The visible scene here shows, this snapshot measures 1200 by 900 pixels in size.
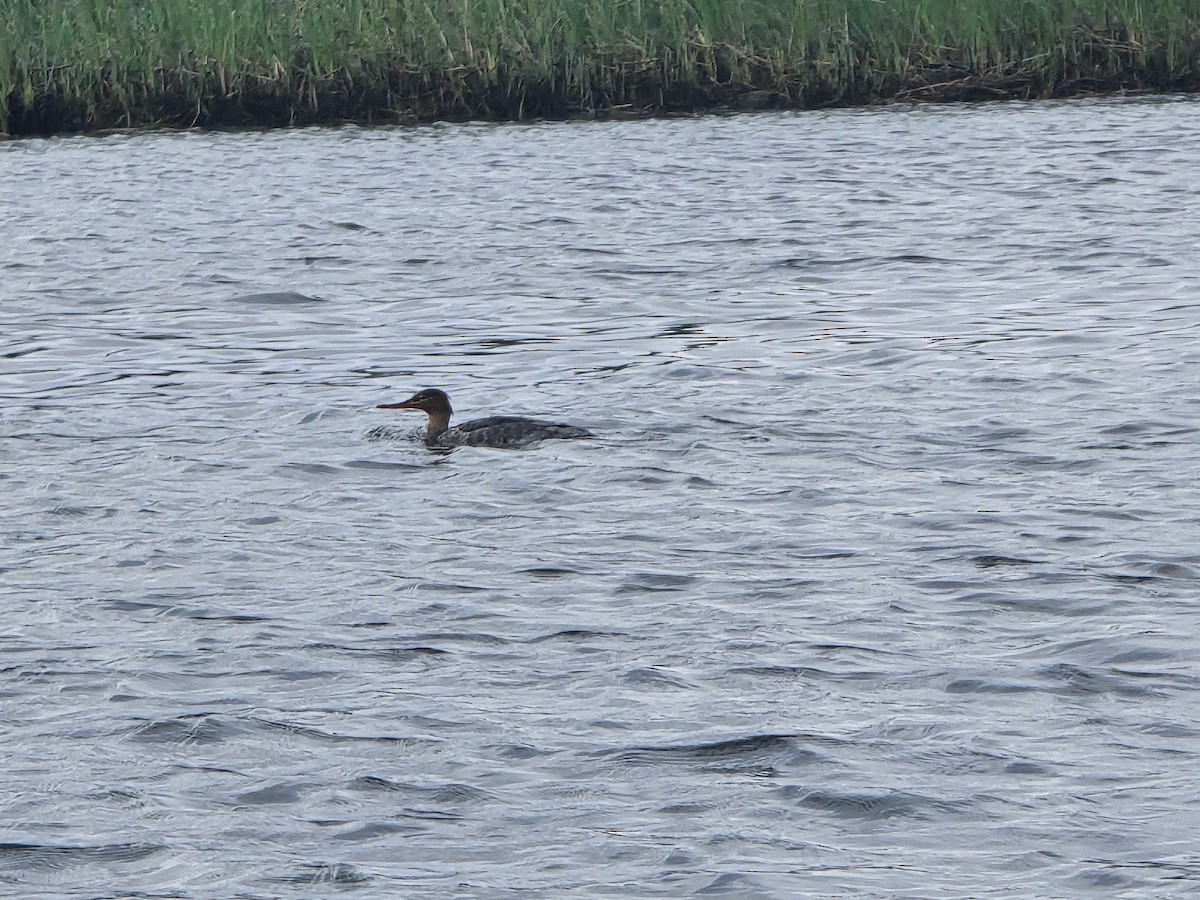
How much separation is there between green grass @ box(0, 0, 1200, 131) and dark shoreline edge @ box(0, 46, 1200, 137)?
0.08 ft

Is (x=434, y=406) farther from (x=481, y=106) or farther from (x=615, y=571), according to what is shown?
(x=481, y=106)

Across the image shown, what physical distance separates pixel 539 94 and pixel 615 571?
18.2m

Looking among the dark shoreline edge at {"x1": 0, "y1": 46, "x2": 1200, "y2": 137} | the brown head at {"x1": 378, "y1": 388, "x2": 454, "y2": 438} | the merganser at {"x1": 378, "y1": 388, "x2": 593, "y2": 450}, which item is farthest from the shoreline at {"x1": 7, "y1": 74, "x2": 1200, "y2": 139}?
the merganser at {"x1": 378, "y1": 388, "x2": 593, "y2": 450}

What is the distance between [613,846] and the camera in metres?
5.02

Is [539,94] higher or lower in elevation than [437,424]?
higher

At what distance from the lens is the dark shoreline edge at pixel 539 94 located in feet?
80.0

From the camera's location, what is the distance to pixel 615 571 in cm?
743

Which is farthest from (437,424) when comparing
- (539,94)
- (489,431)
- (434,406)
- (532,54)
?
(539,94)

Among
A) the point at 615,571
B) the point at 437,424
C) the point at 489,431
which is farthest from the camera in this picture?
the point at 437,424

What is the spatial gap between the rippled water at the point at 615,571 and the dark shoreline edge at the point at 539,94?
8332 mm

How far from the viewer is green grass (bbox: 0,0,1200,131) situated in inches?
950

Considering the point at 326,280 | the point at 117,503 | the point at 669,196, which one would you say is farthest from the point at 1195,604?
the point at 669,196

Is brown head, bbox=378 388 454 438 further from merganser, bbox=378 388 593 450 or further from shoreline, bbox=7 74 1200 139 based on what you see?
shoreline, bbox=7 74 1200 139

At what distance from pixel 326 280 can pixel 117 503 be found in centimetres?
686
